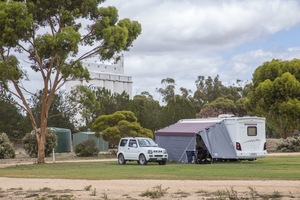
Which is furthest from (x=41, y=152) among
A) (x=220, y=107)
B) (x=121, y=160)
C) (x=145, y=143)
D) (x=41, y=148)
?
(x=220, y=107)

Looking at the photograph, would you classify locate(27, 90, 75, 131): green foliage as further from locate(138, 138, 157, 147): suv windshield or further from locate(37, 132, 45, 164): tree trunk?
locate(138, 138, 157, 147): suv windshield

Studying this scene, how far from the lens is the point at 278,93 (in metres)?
51.7

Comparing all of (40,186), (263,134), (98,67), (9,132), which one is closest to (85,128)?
(9,132)

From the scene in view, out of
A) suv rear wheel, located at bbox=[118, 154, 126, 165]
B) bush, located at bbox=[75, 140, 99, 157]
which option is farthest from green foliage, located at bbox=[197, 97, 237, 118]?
suv rear wheel, located at bbox=[118, 154, 126, 165]

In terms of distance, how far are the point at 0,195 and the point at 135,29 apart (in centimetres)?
2145

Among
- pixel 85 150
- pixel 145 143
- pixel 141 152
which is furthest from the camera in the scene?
pixel 85 150


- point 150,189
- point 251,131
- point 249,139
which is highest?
point 251,131

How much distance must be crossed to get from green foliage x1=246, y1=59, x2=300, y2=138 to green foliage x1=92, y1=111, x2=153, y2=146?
40.9 ft

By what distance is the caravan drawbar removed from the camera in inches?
1257

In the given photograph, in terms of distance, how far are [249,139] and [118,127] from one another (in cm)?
1533

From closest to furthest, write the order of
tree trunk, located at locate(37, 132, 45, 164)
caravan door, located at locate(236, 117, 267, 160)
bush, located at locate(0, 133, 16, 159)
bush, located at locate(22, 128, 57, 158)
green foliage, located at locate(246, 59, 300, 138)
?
caravan door, located at locate(236, 117, 267, 160), tree trunk, located at locate(37, 132, 45, 164), bush, located at locate(22, 128, 57, 158), bush, located at locate(0, 133, 16, 159), green foliage, located at locate(246, 59, 300, 138)

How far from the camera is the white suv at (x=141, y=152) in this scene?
105ft

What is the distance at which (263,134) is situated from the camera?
32.5m

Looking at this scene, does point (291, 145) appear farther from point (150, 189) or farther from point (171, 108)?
point (150, 189)
